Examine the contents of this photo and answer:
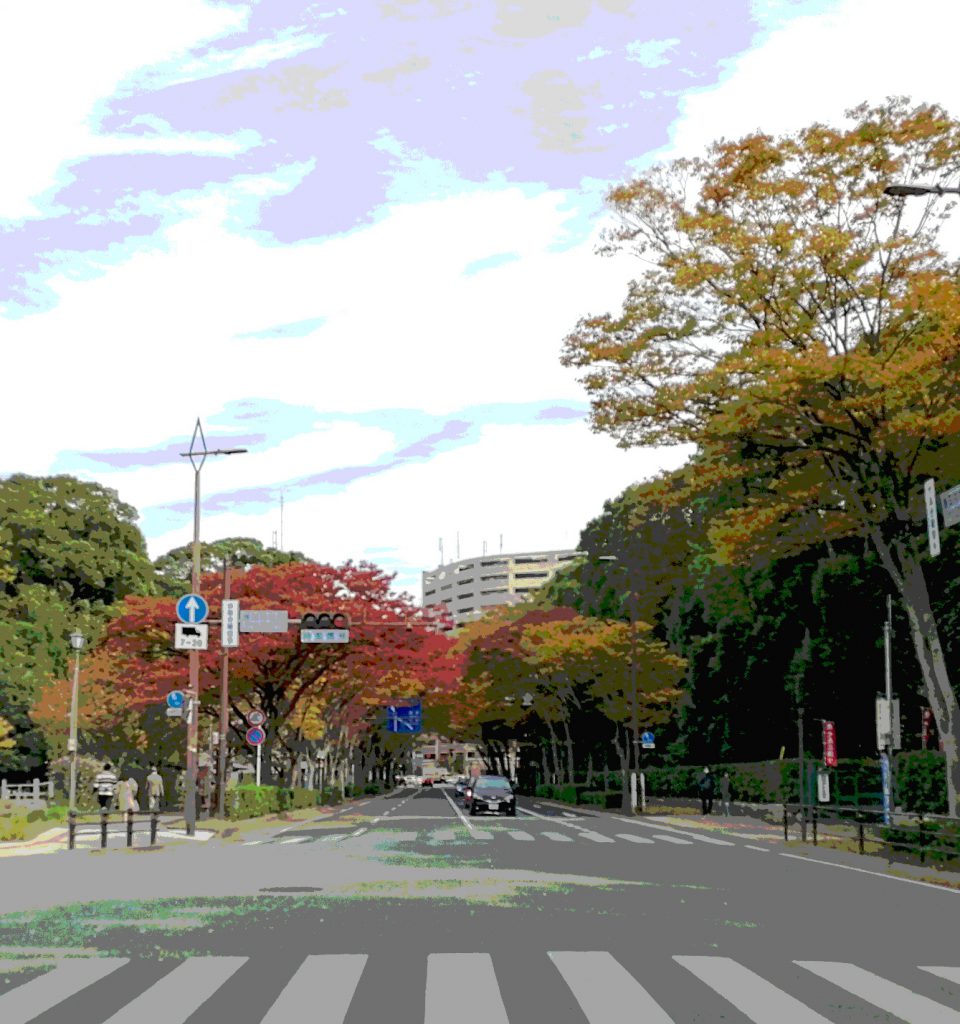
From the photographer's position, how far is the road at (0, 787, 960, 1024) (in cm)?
864

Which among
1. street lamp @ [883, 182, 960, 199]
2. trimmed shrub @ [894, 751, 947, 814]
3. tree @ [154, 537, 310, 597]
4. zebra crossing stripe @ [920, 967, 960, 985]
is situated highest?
tree @ [154, 537, 310, 597]

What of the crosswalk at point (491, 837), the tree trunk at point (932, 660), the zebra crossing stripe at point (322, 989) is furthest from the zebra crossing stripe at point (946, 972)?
the crosswalk at point (491, 837)

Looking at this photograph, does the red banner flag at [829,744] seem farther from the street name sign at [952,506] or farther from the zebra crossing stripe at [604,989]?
the zebra crossing stripe at [604,989]

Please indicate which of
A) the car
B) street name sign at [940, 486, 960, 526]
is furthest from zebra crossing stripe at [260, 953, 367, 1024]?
the car

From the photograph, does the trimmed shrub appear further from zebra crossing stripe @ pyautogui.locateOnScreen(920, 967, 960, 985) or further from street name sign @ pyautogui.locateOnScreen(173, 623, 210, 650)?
zebra crossing stripe @ pyautogui.locateOnScreen(920, 967, 960, 985)

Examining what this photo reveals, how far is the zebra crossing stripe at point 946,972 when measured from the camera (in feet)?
32.9

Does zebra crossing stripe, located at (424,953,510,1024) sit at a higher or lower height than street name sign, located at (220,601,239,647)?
lower

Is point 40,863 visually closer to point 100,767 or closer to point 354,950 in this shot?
point 354,950

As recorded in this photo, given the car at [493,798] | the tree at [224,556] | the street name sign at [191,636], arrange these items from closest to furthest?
the street name sign at [191,636] < the car at [493,798] < the tree at [224,556]

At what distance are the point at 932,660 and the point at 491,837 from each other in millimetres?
11661

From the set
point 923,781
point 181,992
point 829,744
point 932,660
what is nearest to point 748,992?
point 181,992

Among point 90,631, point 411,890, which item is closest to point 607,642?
point 90,631

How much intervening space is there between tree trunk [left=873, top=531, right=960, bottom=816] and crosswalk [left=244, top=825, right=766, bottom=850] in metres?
5.12

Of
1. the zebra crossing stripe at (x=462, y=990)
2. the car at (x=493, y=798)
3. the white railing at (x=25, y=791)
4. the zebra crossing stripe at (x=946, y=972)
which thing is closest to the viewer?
the zebra crossing stripe at (x=462, y=990)
